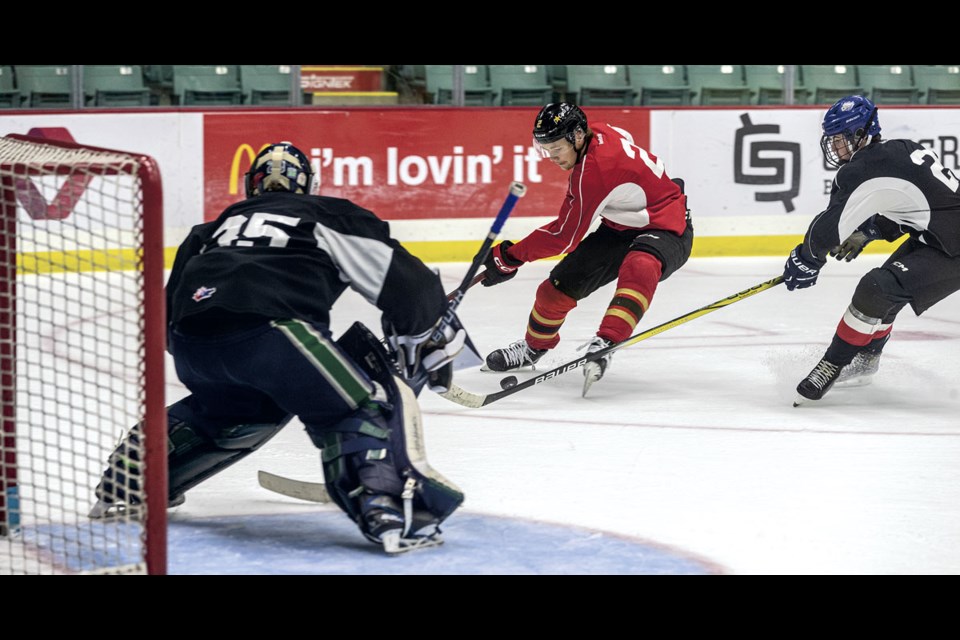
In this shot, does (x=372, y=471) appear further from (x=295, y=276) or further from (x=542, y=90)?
(x=542, y=90)

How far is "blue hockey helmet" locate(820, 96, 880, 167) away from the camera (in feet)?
12.7

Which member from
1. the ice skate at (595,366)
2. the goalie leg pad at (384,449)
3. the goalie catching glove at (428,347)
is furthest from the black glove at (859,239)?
the goalie leg pad at (384,449)

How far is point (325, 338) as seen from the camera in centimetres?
245

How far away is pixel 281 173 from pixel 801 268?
190 cm

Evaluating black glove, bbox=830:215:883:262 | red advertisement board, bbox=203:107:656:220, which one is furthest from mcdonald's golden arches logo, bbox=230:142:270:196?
black glove, bbox=830:215:883:262

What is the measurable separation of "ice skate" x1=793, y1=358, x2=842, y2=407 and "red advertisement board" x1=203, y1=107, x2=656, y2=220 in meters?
3.49

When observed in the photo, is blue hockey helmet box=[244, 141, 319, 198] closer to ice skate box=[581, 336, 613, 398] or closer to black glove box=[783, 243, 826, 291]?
ice skate box=[581, 336, 613, 398]

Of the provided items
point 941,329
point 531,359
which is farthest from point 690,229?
point 941,329

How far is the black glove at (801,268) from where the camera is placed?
12.9 feet

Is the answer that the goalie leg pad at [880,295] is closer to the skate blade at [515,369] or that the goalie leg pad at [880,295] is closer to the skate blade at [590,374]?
the skate blade at [590,374]

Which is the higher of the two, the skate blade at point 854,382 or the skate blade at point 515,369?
the skate blade at point 854,382

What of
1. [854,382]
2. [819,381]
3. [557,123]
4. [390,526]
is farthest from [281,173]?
[854,382]

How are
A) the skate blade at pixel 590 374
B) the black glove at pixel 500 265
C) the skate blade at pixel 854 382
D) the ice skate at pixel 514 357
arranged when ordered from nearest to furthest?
the skate blade at pixel 590 374 → the skate blade at pixel 854 382 → the black glove at pixel 500 265 → the ice skate at pixel 514 357

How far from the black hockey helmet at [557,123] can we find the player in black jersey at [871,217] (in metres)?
0.76
